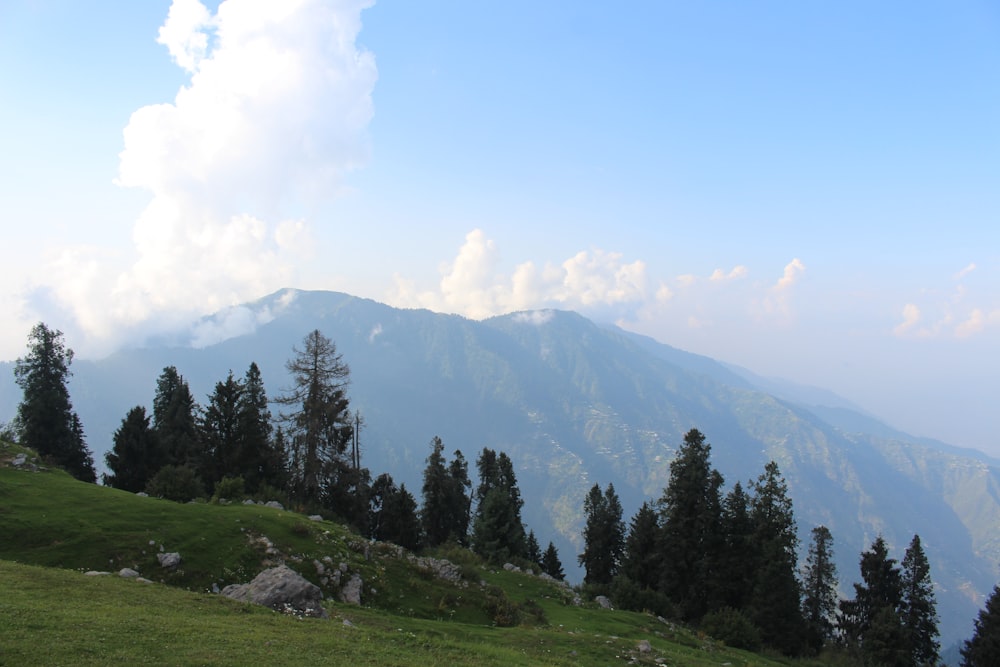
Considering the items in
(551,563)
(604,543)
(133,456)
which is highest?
(133,456)

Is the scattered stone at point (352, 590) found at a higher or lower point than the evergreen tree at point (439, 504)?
higher

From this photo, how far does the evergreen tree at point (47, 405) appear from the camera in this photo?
56094 millimetres

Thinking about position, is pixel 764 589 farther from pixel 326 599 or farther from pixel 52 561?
pixel 52 561

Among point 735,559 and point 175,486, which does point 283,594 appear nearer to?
point 175,486

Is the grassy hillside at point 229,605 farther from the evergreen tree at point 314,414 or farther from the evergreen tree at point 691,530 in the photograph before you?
the evergreen tree at point 691,530

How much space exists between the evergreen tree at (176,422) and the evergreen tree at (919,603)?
250ft

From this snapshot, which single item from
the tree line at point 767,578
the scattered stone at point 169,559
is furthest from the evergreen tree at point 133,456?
the tree line at point 767,578

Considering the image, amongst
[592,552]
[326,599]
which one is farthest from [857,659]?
[326,599]

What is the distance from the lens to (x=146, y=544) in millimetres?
26250

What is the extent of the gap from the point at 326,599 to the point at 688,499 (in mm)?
40893

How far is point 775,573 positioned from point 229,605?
47904mm

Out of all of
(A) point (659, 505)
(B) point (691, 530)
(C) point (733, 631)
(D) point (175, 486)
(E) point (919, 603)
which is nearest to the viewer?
(C) point (733, 631)

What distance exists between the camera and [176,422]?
65250mm

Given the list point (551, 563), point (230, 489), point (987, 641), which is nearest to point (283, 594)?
point (230, 489)
